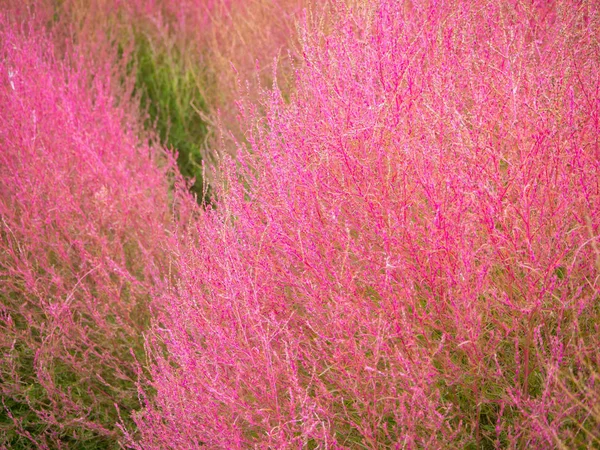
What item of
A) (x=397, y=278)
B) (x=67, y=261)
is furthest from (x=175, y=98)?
(x=397, y=278)

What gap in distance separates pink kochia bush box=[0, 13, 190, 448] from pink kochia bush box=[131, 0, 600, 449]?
84 centimetres

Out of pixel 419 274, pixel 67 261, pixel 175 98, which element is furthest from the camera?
pixel 175 98

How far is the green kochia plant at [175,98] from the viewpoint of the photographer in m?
5.59

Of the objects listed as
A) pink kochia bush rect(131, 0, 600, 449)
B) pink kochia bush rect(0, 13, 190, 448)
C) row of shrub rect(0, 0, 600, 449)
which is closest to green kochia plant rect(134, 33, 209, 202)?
pink kochia bush rect(0, 13, 190, 448)

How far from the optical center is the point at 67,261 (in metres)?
3.10

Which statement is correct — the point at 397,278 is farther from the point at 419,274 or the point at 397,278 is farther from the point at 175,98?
the point at 175,98

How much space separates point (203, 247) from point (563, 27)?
1.53 meters

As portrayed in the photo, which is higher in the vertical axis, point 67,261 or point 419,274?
point 419,274

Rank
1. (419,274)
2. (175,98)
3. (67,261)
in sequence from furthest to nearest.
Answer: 1. (175,98)
2. (67,261)
3. (419,274)

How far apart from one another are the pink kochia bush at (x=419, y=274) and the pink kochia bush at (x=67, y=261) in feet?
2.74

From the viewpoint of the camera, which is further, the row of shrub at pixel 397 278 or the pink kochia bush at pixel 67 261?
the pink kochia bush at pixel 67 261

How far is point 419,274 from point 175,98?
4.53 meters

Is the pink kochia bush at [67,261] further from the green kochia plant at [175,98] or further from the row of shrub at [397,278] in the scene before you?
the green kochia plant at [175,98]

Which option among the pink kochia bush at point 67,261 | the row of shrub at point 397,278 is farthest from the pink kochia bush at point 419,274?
the pink kochia bush at point 67,261
